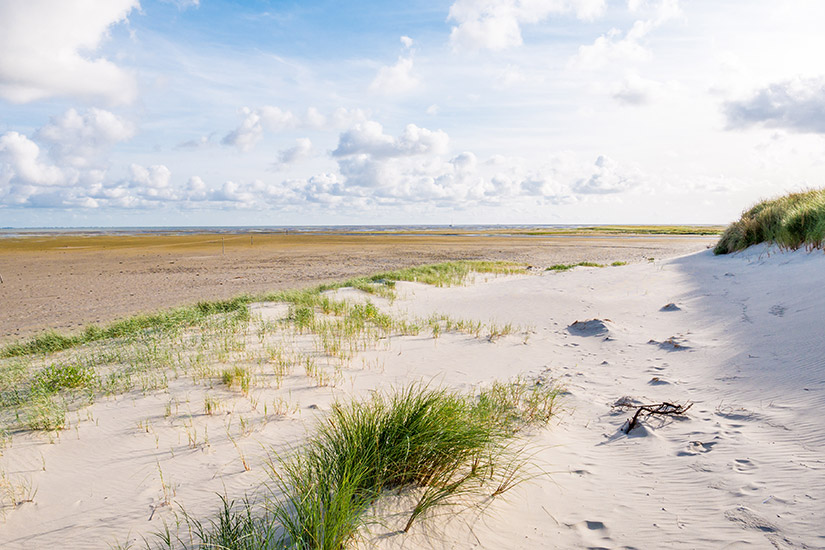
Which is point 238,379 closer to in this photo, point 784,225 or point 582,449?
point 582,449

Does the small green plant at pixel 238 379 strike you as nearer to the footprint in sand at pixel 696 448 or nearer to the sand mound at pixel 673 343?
the footprint in sand at pixel 696 448

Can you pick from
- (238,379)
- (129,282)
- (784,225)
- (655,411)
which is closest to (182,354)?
(238,379)

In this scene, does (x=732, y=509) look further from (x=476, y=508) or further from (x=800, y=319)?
(x=800, y=319)

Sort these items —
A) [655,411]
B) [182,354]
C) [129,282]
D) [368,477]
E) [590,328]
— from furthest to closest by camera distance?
[129,282] → [590,328] → [182,354] → [655,411] → [368,477]

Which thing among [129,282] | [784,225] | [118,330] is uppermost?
[784,225]

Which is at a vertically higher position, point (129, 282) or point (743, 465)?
point (743, 465)

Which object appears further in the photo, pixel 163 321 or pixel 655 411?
pixel 163 321

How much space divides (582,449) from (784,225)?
12.4m

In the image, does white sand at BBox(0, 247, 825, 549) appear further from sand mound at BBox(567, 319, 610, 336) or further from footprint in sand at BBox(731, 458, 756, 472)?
A: sand mound at BBox(567, 319, 610, 336)

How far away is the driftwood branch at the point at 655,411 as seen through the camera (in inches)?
166

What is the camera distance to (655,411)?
439 centimetres

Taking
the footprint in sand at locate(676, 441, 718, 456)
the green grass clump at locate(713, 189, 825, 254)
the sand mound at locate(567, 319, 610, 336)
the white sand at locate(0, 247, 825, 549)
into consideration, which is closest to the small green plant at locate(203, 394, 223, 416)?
the white sand at locate(0, 247, 825, 549)

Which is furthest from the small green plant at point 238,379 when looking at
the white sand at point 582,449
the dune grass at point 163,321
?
the dune grass at point 163,321

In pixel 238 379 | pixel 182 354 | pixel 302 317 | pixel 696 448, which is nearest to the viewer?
pixel 696 448
